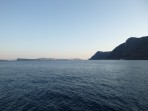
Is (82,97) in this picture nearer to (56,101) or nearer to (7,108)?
(56,101)

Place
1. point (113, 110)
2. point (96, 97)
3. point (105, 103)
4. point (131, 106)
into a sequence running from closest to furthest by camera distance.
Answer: point (113, 110), point (131, 106), point (105, 103), point (96, 97)

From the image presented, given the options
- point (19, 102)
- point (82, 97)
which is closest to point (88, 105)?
point (82, 97)

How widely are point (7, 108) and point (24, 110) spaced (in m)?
3.81

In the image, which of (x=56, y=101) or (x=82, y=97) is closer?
(x=56, y=101)

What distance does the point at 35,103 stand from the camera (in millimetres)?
32094

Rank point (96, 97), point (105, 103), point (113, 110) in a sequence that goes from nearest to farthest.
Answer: point (113, 110), point (105, 103), point (96, 97)

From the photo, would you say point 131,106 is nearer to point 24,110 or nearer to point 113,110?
point 113,110

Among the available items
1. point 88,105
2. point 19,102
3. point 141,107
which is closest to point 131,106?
point 141,107

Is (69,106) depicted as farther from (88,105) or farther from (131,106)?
(131,106)

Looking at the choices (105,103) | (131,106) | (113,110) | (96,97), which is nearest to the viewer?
(113,110)

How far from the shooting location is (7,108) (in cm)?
2920

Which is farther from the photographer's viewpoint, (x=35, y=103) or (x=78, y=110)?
(x=35, y=103)

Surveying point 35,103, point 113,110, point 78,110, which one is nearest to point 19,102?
point 35,103

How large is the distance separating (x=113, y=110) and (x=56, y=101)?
40.3 feet
